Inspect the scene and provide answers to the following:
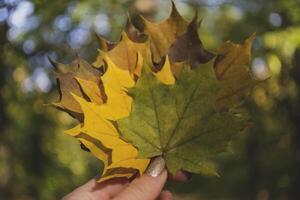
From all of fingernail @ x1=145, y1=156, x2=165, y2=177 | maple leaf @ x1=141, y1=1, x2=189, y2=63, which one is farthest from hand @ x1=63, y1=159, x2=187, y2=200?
maple leaf @ x1=141, y1=1, x2=189, y2=63

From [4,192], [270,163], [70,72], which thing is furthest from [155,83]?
[270,163]

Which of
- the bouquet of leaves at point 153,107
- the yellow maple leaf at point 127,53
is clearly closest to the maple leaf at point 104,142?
the bouquet of leaves at point 153,107

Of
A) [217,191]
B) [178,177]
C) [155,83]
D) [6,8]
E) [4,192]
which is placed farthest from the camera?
[217,191]

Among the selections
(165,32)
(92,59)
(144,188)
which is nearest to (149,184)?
(144,188)

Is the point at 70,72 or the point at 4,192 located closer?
the point at 70,72

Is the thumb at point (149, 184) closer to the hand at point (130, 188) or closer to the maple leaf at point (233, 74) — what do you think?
the hand at point (130, 188)

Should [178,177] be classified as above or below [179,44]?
below

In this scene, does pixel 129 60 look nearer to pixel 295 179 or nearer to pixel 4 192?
pixel 295 179
